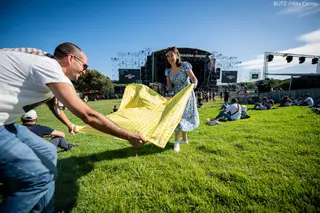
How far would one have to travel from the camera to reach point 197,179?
2674mm

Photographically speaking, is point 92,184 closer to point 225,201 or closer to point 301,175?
point 225,201

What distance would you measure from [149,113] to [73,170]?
1951mm

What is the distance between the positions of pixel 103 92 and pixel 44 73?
59.2 meters

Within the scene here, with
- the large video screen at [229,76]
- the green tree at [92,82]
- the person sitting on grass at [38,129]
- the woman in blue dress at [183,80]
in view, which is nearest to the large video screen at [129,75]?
the green tree at [92,82]

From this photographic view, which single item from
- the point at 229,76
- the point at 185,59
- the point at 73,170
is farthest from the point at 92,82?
the point at 73,170

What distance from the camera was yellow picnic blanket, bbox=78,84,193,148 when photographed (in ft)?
7.86

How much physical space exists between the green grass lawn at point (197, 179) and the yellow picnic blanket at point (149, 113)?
895 millimetres

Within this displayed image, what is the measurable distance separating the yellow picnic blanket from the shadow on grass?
2.85 feet

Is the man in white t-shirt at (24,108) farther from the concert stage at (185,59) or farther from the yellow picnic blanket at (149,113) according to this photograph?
the concert stage at (185,59)

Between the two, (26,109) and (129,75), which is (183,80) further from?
(129,75)

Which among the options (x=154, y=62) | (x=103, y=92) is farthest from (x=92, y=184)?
(x=103, y=92)

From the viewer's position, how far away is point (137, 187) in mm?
2596

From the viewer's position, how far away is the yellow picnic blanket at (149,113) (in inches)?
94.3

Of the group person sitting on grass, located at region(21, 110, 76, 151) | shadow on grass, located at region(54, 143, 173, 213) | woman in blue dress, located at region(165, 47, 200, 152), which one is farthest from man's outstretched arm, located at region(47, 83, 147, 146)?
person sitting on grass, located at region(21, 110, 76, 151)
